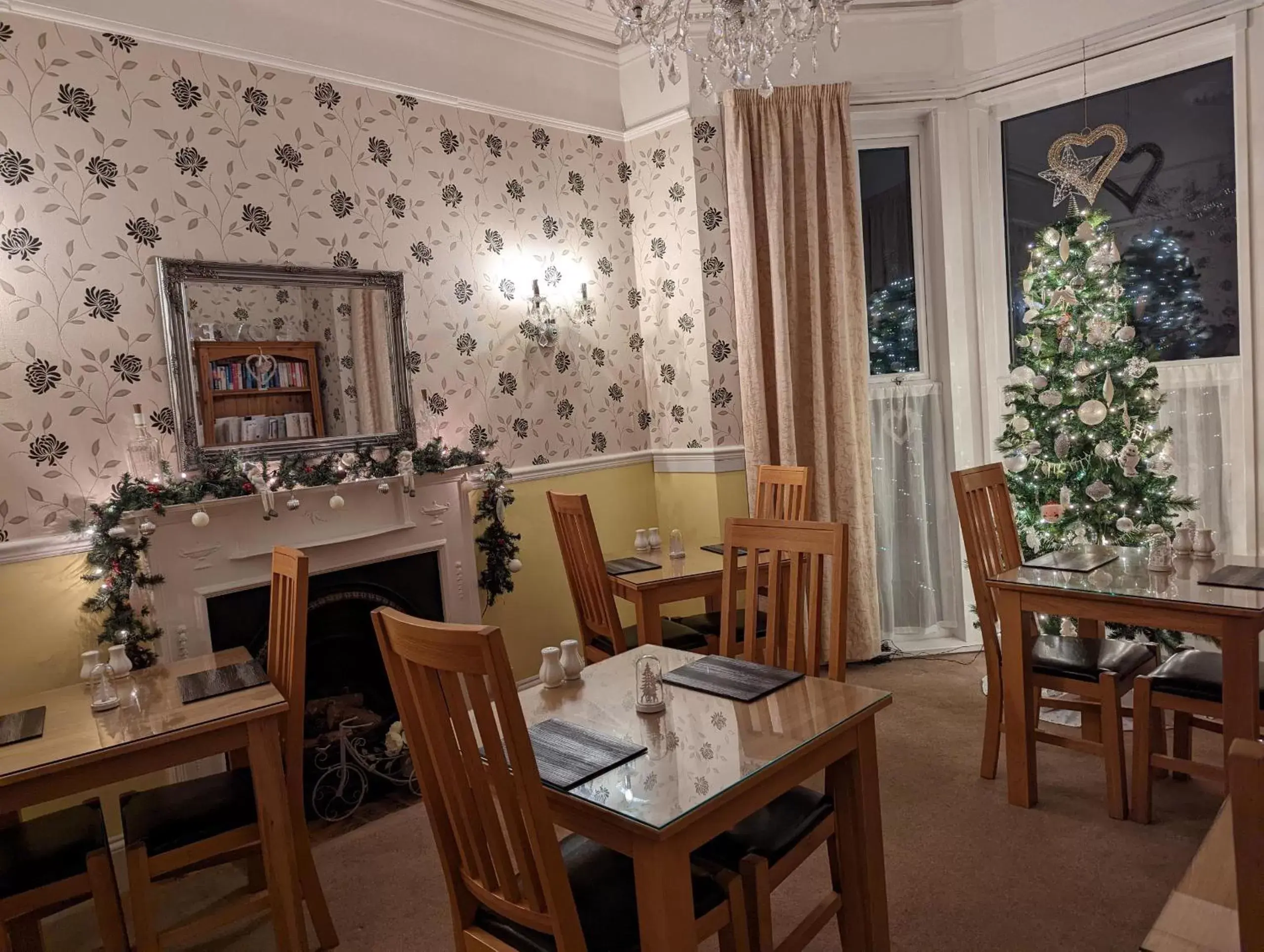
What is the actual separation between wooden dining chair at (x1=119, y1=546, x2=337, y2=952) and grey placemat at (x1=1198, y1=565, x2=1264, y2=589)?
2771mm

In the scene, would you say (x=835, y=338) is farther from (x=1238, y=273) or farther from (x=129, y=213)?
(x=129, y=213)

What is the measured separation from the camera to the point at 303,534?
330 centimetres

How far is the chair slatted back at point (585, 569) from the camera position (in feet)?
11.1

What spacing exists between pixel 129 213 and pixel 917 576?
405 cm

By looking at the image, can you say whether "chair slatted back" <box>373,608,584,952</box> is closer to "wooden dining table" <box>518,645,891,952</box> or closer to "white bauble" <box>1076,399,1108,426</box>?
"wooden dining table" <box>518,645,891,952</box>

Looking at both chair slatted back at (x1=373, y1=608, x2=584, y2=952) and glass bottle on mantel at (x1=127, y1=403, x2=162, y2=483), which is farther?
glass bottle on mantel at (x1=127, y1=403, x2=162, y2=483)

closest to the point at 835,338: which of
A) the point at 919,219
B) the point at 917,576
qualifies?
the point at 919,219

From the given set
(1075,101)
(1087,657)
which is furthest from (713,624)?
→ (1075,101)

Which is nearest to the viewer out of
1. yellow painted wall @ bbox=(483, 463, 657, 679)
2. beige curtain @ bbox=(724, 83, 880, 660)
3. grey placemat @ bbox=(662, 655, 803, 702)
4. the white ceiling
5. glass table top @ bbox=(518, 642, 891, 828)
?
glass table top @ bbox=(518, 642, 891, 828)

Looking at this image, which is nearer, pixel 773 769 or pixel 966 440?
pixel 773 769

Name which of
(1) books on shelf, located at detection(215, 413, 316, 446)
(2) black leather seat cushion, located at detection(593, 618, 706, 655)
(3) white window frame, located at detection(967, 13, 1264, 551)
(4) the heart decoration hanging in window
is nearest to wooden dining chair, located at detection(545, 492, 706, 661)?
(2) black leather seat cushion, located at detection(593, 618, 706, 655)

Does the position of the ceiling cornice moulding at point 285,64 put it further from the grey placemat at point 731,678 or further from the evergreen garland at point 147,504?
the grey placemat at point 731,678

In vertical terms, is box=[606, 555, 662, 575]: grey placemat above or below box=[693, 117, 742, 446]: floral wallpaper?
below

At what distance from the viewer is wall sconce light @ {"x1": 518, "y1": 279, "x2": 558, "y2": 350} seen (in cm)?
425
